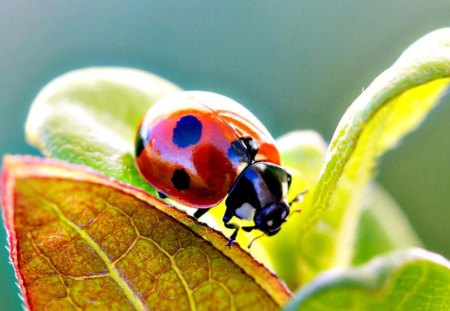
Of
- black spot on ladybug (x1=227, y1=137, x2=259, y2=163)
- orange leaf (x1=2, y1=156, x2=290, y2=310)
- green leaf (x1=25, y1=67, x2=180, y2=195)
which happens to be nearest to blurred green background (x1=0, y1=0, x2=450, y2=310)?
green leaf (x1=25, y1=67, x2=180, y2=195)

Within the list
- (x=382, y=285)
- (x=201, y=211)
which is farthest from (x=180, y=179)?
(x=382, y=285)

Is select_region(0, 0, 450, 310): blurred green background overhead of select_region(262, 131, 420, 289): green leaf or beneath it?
beneath

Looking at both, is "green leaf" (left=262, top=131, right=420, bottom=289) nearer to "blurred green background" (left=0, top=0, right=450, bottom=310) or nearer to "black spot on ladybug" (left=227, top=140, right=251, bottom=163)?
"black spot on ladybug" (left=227, top=140, right=251, bottom=163)

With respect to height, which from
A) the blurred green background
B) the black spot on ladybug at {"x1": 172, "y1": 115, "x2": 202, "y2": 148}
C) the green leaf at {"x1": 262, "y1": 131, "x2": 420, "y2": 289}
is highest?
the black spot on ladybug at {"x1": 172, "y1": 115, "x2": 202, "y2": 148}

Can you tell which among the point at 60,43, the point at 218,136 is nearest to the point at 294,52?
the point at 60,43

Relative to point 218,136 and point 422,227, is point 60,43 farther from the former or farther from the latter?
point 218,136
